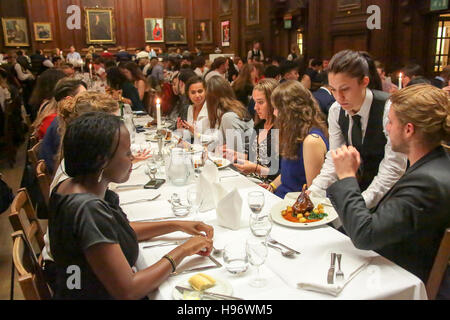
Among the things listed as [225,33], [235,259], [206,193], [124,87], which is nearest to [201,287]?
[235,259]

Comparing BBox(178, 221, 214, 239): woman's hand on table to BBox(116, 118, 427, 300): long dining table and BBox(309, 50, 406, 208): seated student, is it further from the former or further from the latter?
BBox(309, 50, 406, 208): seated student

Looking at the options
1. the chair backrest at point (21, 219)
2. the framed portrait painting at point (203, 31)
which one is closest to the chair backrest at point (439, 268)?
the chair backrest at point (21, 219)

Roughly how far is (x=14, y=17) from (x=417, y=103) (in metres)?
18.3

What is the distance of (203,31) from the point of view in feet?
60.3

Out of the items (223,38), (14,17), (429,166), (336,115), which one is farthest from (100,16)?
(429,166)

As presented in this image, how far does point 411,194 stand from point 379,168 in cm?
80

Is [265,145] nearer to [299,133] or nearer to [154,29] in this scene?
[299,133]

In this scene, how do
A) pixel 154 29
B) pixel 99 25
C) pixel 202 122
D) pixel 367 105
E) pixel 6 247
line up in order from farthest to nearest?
pixel 154 29 < pixel 99 25 < pixel 202 122 < pixel 6 247 < pixel 367 105

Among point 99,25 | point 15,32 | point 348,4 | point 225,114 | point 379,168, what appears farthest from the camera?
point 99,25

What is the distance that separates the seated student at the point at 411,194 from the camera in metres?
1.47

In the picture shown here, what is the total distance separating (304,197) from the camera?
6.31 feet

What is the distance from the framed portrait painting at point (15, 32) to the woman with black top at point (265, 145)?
1606 cm

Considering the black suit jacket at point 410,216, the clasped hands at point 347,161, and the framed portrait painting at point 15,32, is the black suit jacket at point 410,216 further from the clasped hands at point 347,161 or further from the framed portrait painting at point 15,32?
the framed portrait painting at point 15,32
